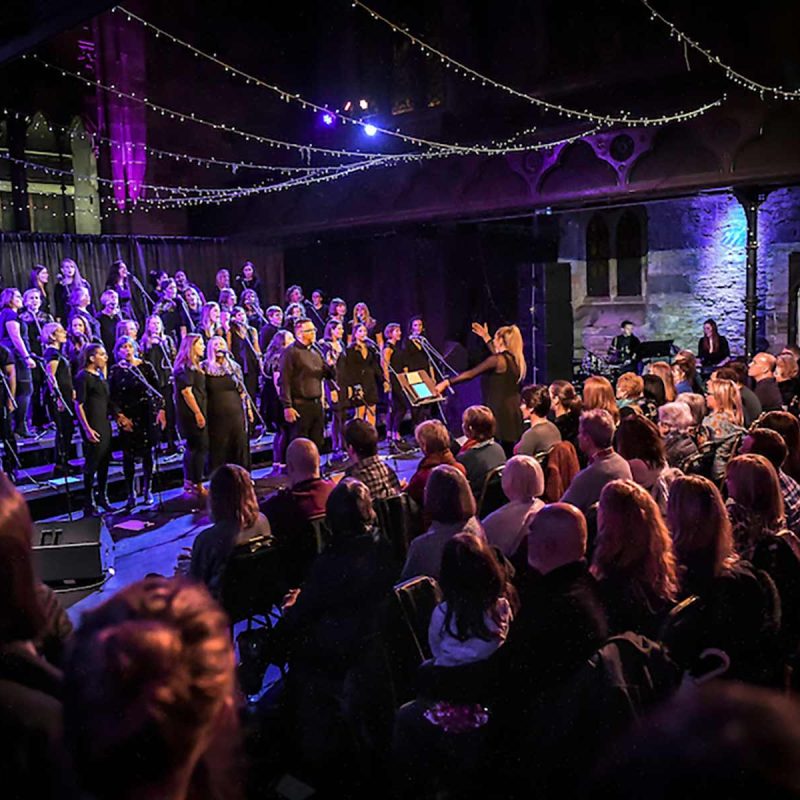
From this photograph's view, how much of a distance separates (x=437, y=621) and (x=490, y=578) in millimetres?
257

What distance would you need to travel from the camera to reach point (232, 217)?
17.5 meters

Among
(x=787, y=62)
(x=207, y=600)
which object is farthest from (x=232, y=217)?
(x=207, y=600)

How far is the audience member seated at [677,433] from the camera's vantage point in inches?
221

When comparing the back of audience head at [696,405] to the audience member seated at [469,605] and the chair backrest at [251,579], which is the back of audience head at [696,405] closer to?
the chair backrest at [251,579]

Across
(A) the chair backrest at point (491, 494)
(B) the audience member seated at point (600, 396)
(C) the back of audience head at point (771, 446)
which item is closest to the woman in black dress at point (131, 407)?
(A) the chair backrest at point (491, 494)

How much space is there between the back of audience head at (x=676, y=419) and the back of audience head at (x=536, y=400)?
939mm

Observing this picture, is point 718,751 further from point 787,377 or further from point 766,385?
point 787,377

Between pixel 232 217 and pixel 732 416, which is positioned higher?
pixel 232 217

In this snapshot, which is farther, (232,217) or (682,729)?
(232,217)

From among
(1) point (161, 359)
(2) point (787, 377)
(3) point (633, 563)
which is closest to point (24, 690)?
(3) point (633, 563)

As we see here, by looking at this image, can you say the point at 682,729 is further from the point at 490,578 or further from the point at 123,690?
the point at 490,578

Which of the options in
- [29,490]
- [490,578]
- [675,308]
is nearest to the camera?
[490,578]

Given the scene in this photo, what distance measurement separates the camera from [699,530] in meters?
3.31

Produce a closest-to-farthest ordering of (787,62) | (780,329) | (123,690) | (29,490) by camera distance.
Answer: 1. (123,690)
2. (29,490)
3. (787,62)
4. (780,329)
